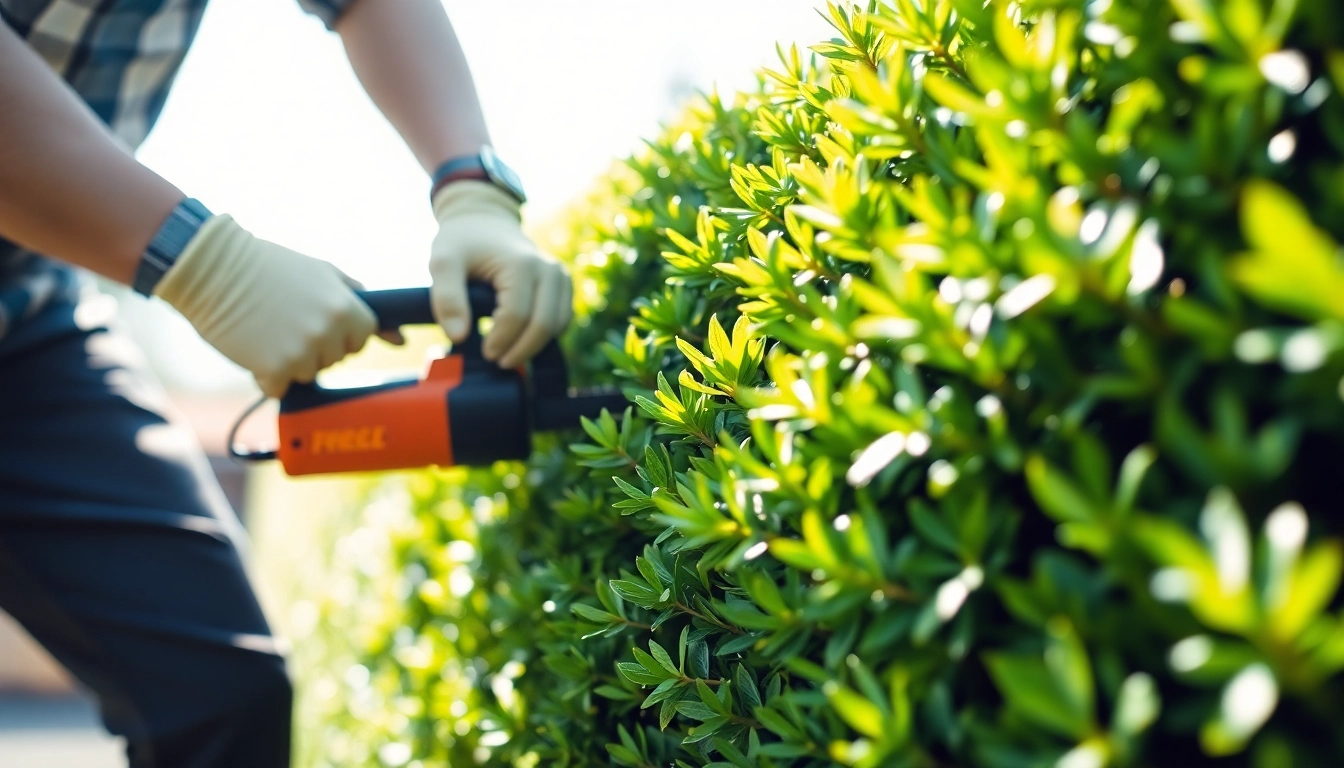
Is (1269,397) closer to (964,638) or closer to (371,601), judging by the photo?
(964,638)

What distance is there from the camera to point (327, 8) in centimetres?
207

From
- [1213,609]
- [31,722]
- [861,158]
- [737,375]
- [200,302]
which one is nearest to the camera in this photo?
[1213,609]

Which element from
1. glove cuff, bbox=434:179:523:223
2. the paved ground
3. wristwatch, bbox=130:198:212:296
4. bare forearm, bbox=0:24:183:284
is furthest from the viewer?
the paved ground

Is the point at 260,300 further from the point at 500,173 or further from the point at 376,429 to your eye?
the point at 500,173

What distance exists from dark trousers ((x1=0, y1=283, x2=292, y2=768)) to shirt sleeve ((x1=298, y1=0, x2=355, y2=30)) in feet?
2.99

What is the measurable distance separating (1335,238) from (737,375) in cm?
53

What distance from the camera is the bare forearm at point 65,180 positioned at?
1.49 meters

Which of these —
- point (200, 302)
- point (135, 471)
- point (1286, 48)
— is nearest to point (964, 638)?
point (1286, 48)

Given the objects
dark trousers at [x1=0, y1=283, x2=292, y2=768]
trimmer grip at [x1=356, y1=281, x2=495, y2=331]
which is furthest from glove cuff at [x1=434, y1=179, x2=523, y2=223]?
dark trousers at [x1=0, y1=283, x2=292, y2=768]

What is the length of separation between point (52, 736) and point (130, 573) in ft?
16.5

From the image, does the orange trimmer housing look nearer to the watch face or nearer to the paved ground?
the watch face

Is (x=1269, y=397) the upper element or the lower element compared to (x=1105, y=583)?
upper

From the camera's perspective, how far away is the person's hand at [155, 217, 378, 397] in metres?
1.69

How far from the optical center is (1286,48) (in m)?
0.64
